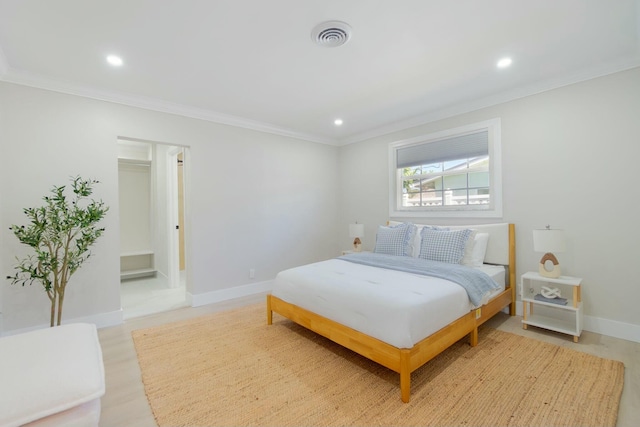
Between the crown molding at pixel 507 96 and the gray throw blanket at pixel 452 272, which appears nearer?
the gray throw blanket at pixel 452 272

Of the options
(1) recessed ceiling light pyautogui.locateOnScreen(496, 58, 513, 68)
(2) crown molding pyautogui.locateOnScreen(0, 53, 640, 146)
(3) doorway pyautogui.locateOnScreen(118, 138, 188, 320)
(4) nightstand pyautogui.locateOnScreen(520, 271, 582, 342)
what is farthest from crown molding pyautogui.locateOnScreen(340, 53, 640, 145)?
(3) doorway pyautogui.locateOnScreen(118, 138, 188, 320)

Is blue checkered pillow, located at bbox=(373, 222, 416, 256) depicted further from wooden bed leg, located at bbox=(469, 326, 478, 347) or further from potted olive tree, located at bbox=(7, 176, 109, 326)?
potted olive tree, located at bbox=(7, 176, 109, 326)

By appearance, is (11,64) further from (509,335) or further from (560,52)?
(509,335)

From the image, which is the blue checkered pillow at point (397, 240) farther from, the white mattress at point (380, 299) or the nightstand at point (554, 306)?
the nightstand at point (554, 306)

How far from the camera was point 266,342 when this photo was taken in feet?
8.58

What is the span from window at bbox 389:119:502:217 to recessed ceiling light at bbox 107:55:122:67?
3553mm

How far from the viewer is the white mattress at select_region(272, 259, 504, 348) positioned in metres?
1.89

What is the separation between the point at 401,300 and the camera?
1964 millimetres

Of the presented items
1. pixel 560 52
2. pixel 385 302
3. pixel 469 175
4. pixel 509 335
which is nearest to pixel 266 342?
pixel 385 302

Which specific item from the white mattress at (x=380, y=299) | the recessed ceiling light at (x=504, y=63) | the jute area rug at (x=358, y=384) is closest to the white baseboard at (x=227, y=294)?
the jute area rug at (x=358, y=384)

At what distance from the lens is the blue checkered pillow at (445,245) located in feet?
10.3

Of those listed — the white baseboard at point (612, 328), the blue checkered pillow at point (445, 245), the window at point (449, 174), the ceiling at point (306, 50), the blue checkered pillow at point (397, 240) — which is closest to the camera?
the ceiling at point (306, 50)

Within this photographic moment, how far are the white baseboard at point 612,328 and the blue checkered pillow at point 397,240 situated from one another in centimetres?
182

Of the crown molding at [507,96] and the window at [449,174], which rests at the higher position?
the crown molding at [507,96]
